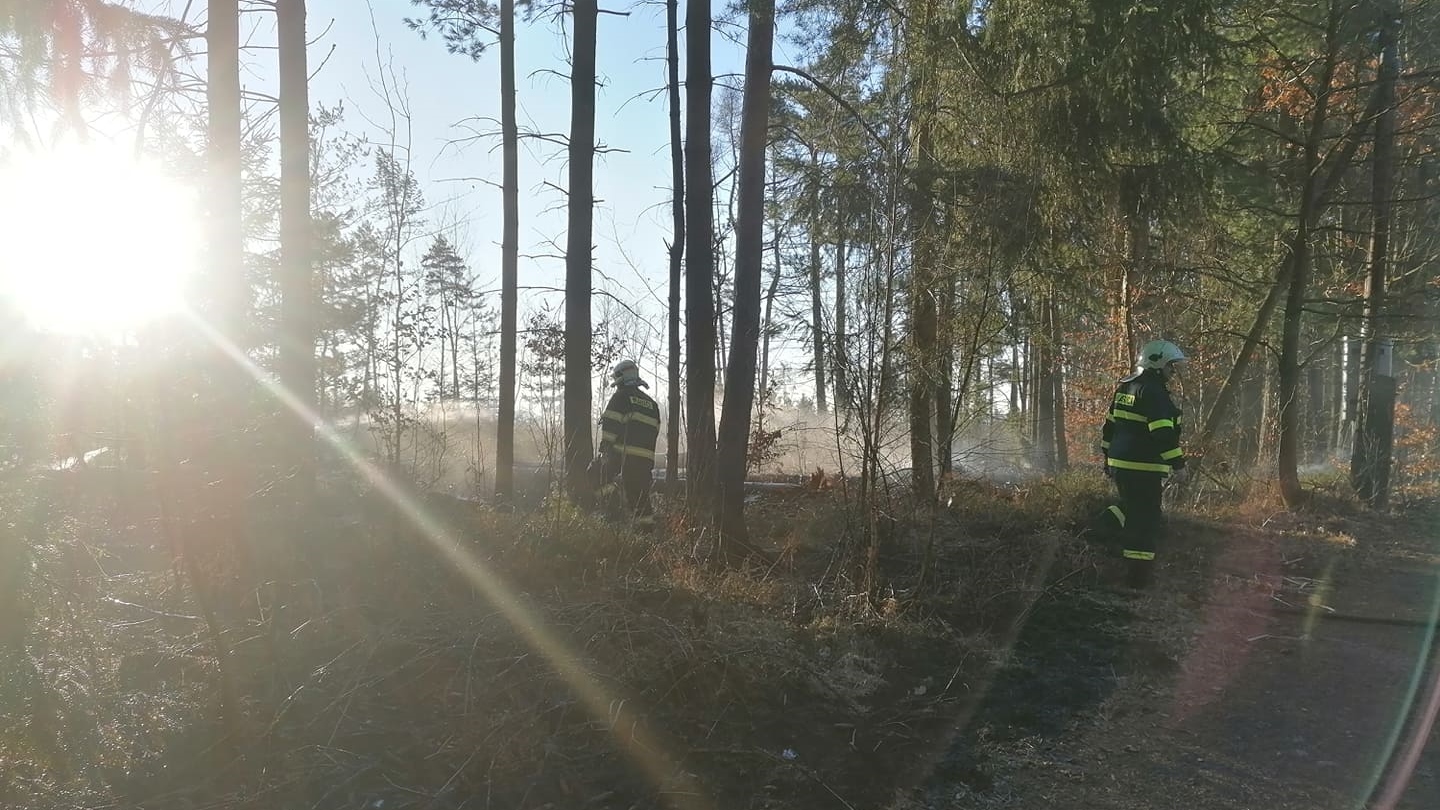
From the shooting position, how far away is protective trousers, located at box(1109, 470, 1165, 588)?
6531 mm

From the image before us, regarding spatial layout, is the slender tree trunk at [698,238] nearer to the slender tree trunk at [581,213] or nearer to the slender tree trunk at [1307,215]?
the slender tree trunk at [581,213]

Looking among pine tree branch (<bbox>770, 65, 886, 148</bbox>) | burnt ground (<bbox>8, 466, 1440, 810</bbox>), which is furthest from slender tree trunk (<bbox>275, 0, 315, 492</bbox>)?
pine tree branch (<bbox>770, 65, 886, 148</bbox>)

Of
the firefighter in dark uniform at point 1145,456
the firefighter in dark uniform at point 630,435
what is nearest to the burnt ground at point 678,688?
the firefighter in dark uniform at point 1145,456

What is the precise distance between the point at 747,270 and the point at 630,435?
231cm

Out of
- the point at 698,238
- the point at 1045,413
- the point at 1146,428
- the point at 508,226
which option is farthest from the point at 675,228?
the point at 1045,413

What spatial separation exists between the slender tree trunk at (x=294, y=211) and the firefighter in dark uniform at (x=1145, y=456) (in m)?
7.18

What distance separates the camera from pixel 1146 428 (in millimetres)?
6559

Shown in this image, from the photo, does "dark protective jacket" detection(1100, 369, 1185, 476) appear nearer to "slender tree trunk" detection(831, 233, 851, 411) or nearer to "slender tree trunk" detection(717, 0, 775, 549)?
"slender tree trunk" detection(831, 233, 851, 411)

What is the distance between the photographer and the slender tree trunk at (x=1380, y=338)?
10.3 metres

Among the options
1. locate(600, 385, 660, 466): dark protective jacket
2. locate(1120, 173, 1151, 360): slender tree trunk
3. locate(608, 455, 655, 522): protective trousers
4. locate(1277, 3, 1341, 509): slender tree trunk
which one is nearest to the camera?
locate(600, 385, 660, 466): dark protective jacket

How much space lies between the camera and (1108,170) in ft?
29.3

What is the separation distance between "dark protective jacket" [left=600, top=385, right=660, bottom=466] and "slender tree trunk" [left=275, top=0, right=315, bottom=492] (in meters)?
2.87

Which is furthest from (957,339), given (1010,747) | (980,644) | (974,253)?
(1010,747)

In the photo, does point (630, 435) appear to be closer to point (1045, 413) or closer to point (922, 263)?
point (922, 263)
